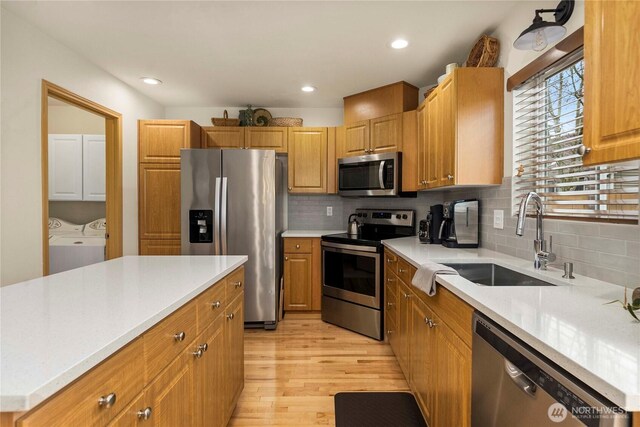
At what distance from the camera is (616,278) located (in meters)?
1.31

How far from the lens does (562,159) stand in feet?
5.35

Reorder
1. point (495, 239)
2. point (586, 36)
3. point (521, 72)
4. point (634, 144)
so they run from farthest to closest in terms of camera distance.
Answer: point (495, 239) → point (521, 72) → point (586, 36) → point (634, 144)

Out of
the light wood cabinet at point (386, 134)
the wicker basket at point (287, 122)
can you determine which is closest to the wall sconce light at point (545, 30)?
the light wood cabinet at point (386, 134)

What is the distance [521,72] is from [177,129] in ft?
10.4

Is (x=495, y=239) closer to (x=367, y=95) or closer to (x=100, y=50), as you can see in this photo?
(x=367, y=95)

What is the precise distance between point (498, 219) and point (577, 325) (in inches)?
57.6

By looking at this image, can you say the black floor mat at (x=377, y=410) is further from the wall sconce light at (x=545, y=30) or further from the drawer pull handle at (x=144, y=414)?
the wall sconce light at (x=545, y=30)

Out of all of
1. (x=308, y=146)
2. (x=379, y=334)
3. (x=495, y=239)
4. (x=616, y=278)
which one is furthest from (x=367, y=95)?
(x=616, y=278)

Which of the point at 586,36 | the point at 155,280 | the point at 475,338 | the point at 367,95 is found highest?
the point at 367,95

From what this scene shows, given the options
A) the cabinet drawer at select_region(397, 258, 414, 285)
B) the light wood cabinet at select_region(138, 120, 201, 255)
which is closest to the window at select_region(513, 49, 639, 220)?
the cabinet drawer at select_region(397, 258, 414, 285)

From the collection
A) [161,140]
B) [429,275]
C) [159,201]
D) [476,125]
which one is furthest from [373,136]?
[159,201]

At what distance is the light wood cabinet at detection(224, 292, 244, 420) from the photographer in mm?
1674

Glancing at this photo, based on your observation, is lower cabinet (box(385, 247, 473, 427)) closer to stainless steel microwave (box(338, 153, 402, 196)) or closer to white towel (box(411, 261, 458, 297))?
white towel (box(411, 261, 458, 297))

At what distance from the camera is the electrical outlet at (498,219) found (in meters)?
2.17
